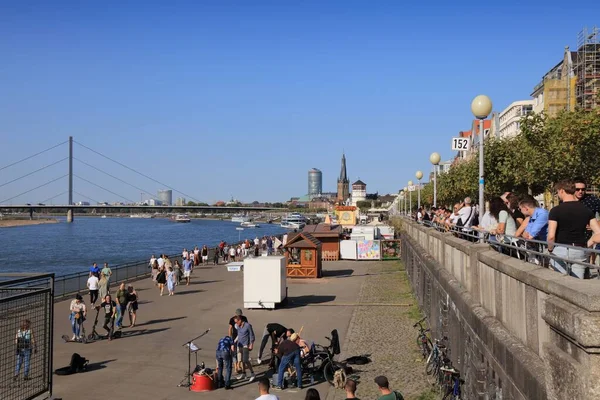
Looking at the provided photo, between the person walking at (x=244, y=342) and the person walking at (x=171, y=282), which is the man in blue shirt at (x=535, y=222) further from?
the person walking at (x=171, y=282)

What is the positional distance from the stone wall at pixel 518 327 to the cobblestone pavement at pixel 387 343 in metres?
1.89

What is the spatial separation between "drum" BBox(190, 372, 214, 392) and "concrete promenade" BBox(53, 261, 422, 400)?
20cm

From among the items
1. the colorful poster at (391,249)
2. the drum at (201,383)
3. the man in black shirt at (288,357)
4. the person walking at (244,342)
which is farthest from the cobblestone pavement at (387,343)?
the colorful poster at (391,249)

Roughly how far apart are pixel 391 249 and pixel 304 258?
16506mm

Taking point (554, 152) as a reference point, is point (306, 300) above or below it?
below

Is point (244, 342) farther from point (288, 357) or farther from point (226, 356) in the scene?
point (288, 357)

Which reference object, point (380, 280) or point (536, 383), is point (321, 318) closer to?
point (380, 280)

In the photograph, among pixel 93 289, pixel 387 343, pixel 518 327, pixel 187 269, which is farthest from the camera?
pixel 187 269

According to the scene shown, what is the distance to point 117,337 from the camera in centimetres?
1988

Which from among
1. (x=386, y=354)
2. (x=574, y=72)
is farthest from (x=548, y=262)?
(x=574, y=72)

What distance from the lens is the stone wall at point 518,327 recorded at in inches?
151

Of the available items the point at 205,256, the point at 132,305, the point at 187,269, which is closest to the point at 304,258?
the point at 187,269

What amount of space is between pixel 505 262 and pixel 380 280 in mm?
29863

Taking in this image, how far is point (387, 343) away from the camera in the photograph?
18844 millimetres
